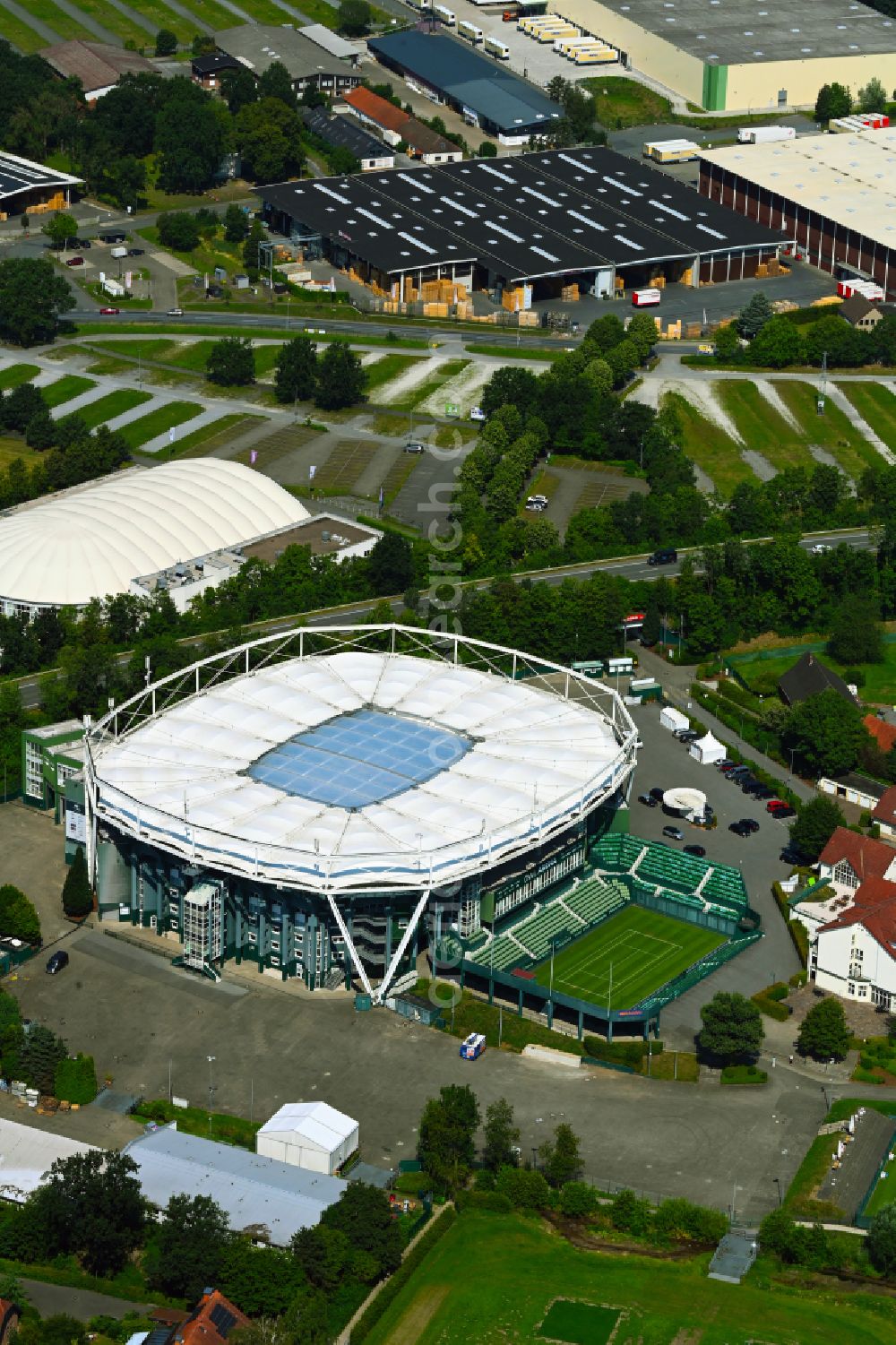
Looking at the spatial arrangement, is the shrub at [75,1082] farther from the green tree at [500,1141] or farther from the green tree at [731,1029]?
the green tree at [731,1029]

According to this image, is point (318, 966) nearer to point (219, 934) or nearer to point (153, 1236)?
point (219, 934)

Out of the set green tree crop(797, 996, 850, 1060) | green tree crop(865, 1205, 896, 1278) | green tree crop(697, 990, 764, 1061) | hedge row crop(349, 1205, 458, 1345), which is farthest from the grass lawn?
green tree crop(797, 996, 850, 1060)

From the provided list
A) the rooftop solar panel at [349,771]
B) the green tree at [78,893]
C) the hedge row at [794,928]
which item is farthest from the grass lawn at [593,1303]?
the green tree at [78,893]

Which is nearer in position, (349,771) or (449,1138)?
(449,1138)

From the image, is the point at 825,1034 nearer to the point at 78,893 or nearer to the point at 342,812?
the point at 342,812

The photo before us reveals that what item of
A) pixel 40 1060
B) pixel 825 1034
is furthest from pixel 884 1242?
pixel 40 1060
